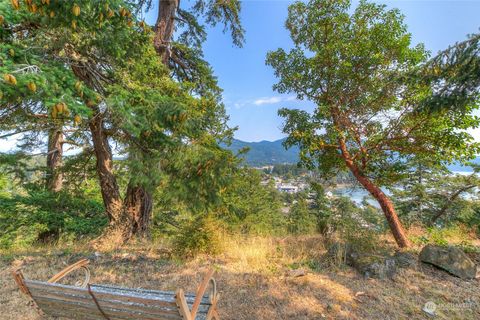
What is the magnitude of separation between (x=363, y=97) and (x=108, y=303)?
5422 millimetres

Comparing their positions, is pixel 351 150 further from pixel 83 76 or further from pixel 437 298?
pixel 83 76

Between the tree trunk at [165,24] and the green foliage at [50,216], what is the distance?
17.7 ft

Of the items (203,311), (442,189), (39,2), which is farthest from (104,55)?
(442,189)

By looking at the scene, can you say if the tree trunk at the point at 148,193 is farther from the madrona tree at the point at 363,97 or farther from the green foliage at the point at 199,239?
the madrona tree at the point at 363,97

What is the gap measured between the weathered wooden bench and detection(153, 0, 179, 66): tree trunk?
615 centimetres

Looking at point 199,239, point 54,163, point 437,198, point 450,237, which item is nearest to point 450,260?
point 450,237

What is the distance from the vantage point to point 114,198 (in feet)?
20.6

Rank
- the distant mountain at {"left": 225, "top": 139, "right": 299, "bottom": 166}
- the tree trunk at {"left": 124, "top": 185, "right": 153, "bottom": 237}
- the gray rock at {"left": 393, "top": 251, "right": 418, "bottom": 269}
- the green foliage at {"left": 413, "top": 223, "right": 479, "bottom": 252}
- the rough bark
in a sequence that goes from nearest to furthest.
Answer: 1. the gray rock at {"left": 393, "top": 251, "right": 418, "bottom": 269}
2. the green foliage at {"left": 413, "top": 223, "right": 479, "bottom": 252}
3. the rough bark
4. the tree trunk at {"left": 124, "top": 185, "right": 153, "bottom": 237}
5. the distant mountain at {"left": 225, "top": 139, "right": 299, "bottom": 166}

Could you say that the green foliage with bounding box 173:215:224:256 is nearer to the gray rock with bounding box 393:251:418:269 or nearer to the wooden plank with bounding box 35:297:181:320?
the wooden plank with bounding box 35:297:181:320

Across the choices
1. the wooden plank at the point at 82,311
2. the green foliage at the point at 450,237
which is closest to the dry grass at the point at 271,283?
the green foliage at the point at 450,237

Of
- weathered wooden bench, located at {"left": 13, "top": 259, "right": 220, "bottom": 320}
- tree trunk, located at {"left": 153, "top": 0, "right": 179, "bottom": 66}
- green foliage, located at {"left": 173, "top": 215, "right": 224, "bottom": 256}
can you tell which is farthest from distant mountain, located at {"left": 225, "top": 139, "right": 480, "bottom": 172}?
weathered wooden bench, located at {"left": 13, "top": 259, "right": 220, "bottom": 320}

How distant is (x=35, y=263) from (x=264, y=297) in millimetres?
4211

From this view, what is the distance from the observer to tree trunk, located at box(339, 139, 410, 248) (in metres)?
5.54

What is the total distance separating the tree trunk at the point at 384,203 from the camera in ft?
18.2
